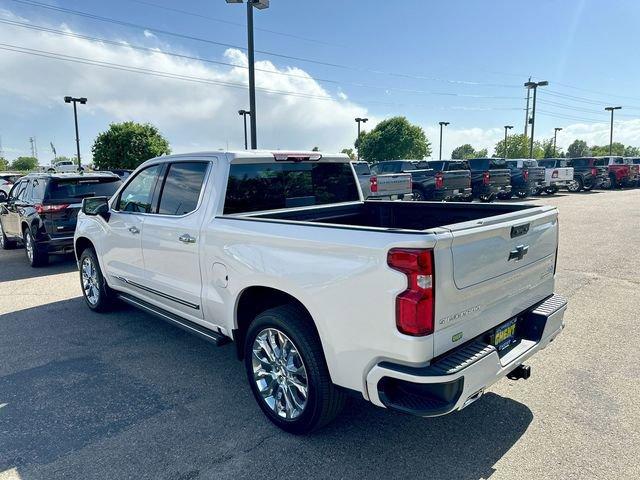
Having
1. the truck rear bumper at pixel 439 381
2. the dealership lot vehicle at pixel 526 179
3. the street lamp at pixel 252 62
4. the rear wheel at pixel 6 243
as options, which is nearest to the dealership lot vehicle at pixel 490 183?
the dealership lot vehicle at pixel 526 179

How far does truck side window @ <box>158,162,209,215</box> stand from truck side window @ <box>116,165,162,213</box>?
0.84 feet

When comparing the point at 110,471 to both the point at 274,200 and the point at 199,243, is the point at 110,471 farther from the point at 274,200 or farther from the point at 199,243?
the point at 274,200

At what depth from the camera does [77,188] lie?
336 inches

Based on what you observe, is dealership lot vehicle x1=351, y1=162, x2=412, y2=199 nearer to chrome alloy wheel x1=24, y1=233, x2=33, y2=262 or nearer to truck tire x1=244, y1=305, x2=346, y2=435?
chrome alloy wheel x1=24, y1=233, x2=33, y2=262

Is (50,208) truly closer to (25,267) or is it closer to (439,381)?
(25,267)

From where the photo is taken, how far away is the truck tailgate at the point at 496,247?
243cm

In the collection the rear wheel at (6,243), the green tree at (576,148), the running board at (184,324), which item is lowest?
the rear wheel at (6,243)

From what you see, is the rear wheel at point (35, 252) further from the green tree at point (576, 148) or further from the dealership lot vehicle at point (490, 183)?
the green tree at point (576, 148)

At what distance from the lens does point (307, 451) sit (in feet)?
9.50

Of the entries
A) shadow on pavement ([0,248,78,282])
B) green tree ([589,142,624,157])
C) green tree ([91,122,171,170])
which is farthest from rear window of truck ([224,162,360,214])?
green tree ([589,142,624,157])

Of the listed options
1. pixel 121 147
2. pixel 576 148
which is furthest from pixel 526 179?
pixel 576 148

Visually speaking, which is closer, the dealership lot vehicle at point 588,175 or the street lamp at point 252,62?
the street lamp at point 252,62

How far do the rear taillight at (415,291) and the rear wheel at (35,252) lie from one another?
8.26m

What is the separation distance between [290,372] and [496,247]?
1.56m
